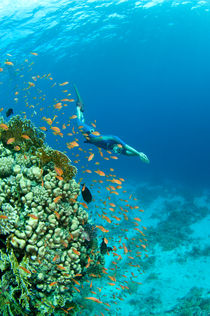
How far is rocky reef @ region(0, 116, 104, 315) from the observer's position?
360 cm

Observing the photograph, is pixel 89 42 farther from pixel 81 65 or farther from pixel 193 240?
pixel 193 240

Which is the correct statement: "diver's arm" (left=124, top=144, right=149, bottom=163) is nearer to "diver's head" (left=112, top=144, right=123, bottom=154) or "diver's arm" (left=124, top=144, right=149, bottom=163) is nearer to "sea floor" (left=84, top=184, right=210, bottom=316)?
"diver's head" (left=112, top=144, right=123, bottom=154)

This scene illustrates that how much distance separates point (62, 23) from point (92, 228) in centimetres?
3015

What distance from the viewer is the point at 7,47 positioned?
27.2m

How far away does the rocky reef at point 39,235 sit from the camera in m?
3.60

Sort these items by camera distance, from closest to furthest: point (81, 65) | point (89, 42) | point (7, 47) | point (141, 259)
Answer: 1. point (141, 259)
2. point (7, 47)
3. point (89, 42)
4. point (81, 65)

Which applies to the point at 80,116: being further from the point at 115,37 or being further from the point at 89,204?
the point at 115,37

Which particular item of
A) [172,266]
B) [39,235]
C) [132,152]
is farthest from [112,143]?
[172,266]

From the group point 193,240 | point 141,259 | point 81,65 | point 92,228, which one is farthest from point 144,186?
point 81,65

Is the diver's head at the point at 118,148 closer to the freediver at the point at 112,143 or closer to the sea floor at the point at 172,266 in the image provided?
the freediver at the point at 112,143

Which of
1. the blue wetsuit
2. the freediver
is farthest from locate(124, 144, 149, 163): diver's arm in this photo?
the blue wetsuit

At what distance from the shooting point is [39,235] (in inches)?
150

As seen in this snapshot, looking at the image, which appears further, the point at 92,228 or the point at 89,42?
the point at 89,42

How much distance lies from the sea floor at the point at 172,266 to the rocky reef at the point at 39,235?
13.6ft
